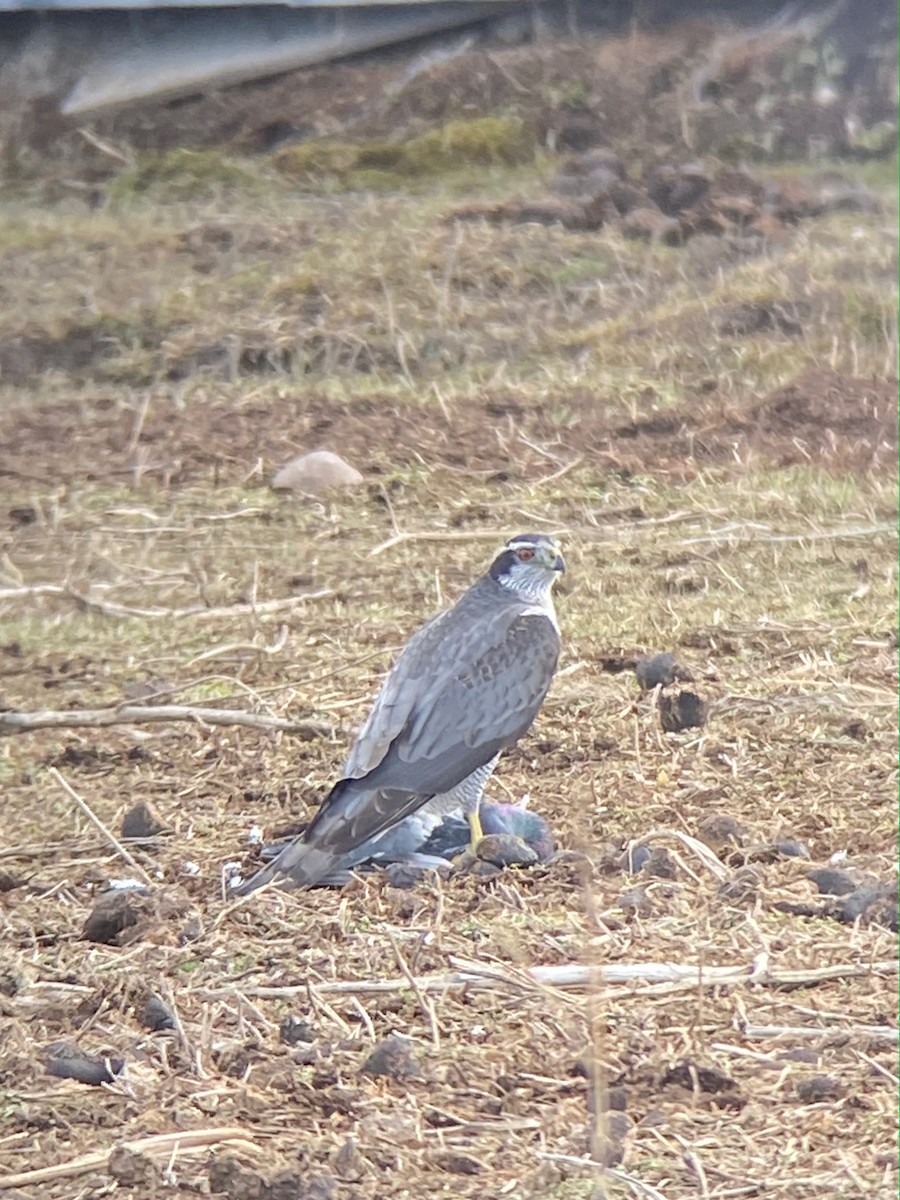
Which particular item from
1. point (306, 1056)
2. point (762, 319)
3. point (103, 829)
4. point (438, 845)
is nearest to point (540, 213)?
point (762, 319)

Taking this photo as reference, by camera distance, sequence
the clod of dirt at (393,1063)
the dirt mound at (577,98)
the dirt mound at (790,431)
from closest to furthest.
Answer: the clod of dirt at (393,1063) < the dirt mound at (790,431) < the dirt mound at (577,98)

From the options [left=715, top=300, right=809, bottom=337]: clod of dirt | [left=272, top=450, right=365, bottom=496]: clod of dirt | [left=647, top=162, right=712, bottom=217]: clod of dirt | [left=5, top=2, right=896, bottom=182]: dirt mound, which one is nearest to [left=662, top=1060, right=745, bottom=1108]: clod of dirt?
[left=272, top=450, right=365, bottom=496]: clod of dirt

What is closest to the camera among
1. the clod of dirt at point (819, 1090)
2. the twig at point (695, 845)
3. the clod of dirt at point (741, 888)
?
the clod of dirt at point (819, 1090)

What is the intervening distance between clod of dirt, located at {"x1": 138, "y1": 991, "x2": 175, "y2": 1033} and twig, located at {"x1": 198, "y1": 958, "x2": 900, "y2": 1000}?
0.10 m

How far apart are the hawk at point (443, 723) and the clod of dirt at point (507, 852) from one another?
8cm

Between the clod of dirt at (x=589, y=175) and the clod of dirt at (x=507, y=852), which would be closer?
the clod of dirt at (x=507, y=852)

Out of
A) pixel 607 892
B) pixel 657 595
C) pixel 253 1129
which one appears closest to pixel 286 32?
pixel 657 595

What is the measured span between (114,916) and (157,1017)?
1.39 feet

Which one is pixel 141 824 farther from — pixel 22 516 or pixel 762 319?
pixel 762 319

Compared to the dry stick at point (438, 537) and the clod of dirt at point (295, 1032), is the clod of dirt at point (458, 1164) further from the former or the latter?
the dry stick at point (438, 537)

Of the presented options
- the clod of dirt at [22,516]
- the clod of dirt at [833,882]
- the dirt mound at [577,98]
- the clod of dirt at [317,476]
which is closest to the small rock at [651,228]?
the dirt mound at [577,98]

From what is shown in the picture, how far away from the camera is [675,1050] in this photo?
3.79 m

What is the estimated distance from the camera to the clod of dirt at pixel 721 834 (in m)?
4.66

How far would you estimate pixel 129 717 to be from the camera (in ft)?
18.7
